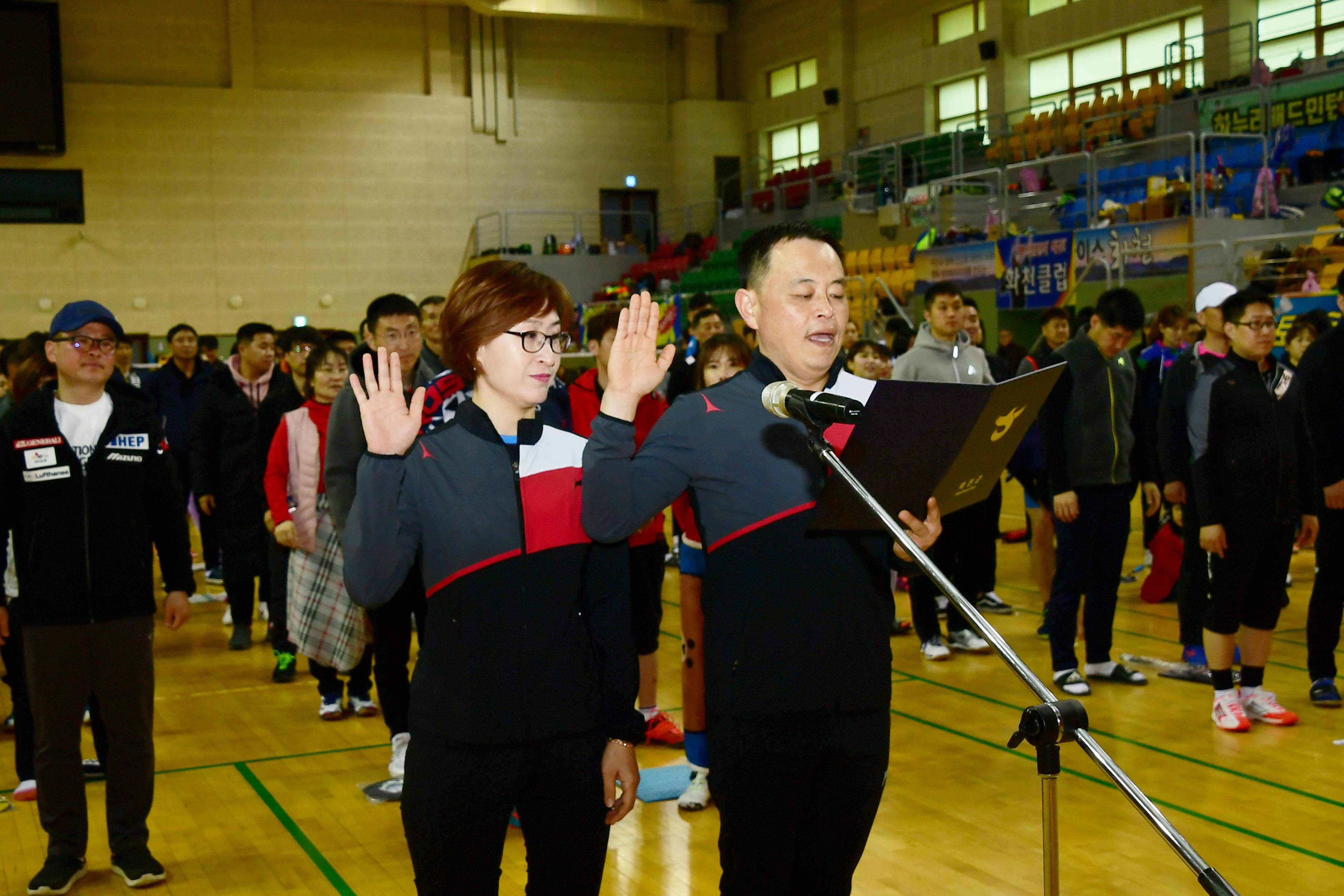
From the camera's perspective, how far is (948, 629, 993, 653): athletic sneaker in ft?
20.7

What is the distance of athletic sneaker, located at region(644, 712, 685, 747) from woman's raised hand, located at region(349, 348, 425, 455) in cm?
A: 300

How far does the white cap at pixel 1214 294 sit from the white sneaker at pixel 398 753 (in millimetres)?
3493

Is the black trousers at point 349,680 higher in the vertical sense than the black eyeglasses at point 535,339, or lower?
lower

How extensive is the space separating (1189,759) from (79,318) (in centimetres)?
388

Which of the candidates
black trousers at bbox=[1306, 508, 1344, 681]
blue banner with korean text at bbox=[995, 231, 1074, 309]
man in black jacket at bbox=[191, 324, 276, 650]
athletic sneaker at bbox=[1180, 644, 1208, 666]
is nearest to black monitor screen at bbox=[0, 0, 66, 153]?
blue banner with korean text at bbox=[995, 231, 1074, 309]

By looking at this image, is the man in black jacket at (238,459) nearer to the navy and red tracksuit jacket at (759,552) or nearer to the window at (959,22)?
the navy and red tracksuit jacket at (759,552)

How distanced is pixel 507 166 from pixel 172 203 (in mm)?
5870

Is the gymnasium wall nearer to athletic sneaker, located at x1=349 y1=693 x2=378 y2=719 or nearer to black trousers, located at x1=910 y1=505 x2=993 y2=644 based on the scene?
athletic sneaker, located at x1=349 y1=693 x2=378 y2=719

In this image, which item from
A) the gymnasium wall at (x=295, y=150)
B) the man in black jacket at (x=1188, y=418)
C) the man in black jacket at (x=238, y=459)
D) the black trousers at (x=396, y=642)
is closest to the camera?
the black trousers at (x=396, y=642)

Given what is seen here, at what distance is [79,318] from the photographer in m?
3.42

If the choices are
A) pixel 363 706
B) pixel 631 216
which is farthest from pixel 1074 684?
pixel 631 216

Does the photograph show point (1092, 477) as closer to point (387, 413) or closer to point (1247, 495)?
point (1247, 495)

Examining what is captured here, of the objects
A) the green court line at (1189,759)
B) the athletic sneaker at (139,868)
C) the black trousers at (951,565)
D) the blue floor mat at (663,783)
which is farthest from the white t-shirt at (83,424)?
the black trousers at (951,565)

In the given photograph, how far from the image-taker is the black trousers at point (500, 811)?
6.81 ft
